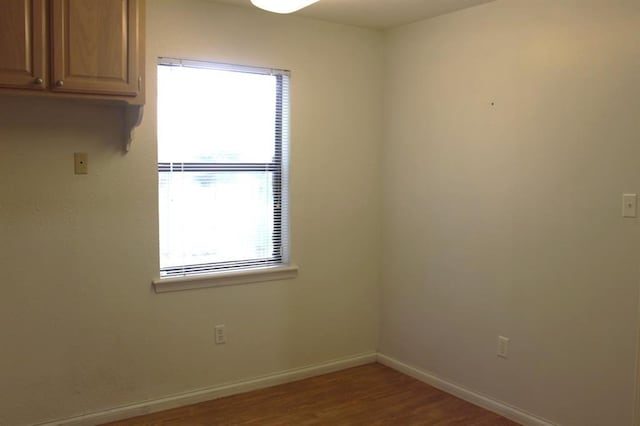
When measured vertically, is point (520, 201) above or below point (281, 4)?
below

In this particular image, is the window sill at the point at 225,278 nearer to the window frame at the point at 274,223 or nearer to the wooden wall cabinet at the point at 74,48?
the window frame at the point at 274,223

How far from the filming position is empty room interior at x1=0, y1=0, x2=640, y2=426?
2.78 meters

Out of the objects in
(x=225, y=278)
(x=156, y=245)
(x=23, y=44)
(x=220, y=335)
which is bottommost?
(x=220, y=335)

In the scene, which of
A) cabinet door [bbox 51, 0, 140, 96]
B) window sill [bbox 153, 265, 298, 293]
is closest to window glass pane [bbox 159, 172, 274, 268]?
window sill [bbox 153, 265, 298, 293]

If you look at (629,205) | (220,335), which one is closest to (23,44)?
(220,335)

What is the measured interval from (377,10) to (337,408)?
2.40 metres

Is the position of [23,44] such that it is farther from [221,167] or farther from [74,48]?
[221,167]

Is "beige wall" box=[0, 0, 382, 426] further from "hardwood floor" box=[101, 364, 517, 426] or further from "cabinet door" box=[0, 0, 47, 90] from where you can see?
"cabinet door" box=[0, 0, 47, 90]

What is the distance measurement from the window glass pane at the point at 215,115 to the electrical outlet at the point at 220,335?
3.32 feet

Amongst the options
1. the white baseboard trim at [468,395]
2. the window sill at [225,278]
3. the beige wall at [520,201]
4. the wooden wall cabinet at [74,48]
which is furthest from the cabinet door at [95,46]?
the white baseboard trim at [468,395]

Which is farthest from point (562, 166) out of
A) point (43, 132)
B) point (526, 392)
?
point (43, 132)

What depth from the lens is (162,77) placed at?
3197 millimetres

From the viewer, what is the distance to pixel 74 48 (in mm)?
2561

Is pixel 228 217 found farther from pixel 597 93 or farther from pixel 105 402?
pixel 597 93
